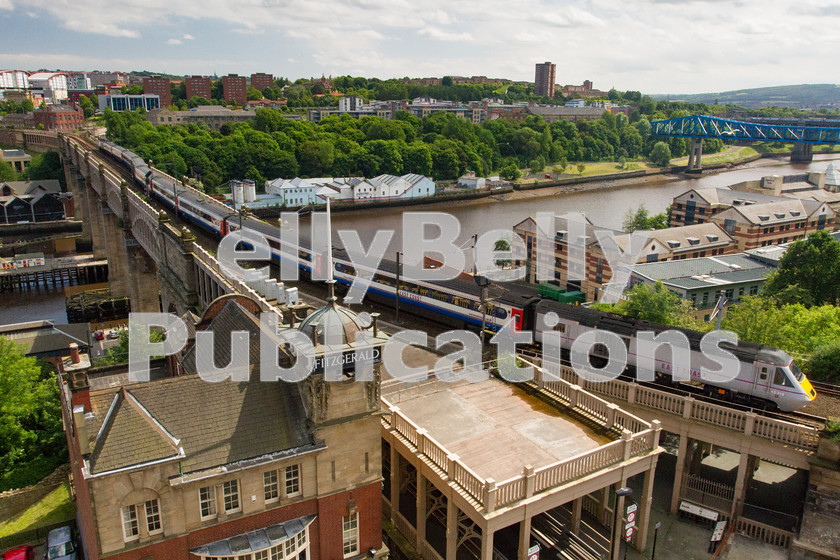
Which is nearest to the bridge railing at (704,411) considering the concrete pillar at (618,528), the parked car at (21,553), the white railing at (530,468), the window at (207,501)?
the white railing at (530,468)

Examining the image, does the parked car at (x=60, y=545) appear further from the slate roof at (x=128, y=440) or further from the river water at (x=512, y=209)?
the river water at (x=512, y=209)

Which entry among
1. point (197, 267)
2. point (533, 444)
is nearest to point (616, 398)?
point (533, 444)

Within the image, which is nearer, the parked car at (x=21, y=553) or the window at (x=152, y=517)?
the window at (x=152, y=517)

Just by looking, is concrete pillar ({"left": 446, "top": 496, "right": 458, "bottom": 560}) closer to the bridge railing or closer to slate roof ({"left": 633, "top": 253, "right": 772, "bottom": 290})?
the bridge railing

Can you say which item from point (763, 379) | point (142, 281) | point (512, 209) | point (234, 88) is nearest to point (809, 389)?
point (763, 379)

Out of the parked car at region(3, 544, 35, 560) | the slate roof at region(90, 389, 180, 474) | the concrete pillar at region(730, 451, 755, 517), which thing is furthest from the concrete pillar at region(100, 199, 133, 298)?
the concrete pillar at region(730, 451, 755, 517)
